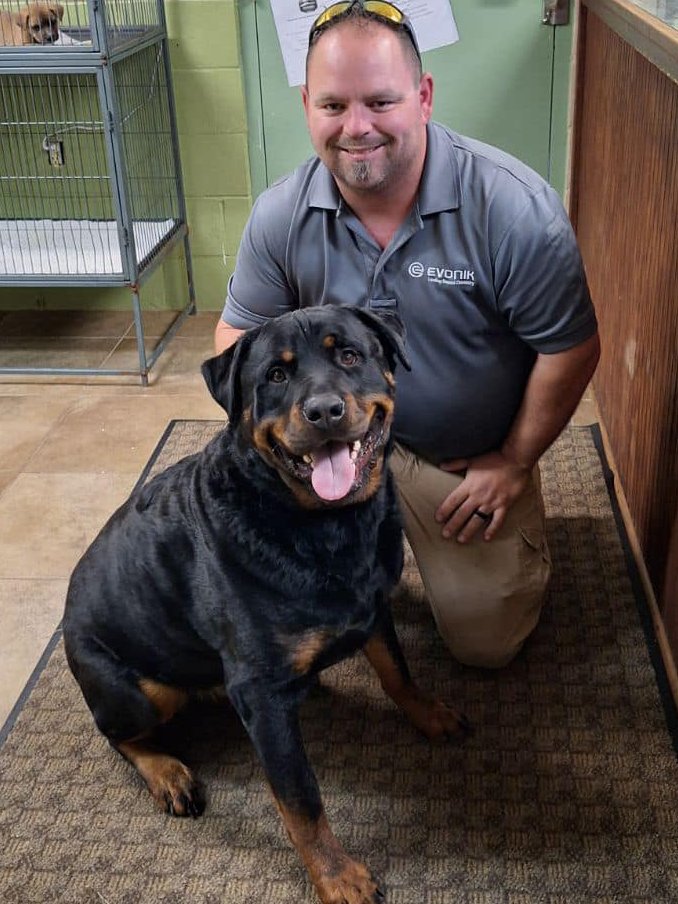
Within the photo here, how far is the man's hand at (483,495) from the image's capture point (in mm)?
2145

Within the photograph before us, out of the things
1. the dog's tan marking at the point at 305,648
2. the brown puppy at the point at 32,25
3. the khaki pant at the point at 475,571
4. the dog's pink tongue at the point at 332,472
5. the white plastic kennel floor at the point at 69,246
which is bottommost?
the khaki pant at the point at 475,571

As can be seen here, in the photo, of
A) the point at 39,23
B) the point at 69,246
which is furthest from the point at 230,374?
the point at 69,246

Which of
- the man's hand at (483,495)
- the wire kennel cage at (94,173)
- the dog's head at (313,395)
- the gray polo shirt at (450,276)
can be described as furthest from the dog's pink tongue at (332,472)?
the wire kennel cage at (94,173)

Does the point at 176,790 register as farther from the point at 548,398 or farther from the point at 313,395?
the point at 548,398

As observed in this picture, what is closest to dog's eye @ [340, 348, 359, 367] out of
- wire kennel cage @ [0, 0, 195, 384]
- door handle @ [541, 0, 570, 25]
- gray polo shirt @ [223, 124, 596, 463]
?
gray polo shirt @ [223, 124, 596, 463]

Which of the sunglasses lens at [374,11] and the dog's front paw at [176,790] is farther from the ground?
the sunglasses lens at [374,11]

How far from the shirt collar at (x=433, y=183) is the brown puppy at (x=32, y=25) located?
1.81m

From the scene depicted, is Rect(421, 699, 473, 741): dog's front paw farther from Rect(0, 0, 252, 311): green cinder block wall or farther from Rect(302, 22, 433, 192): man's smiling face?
Rect(0, 0, 252, 311): green cinder block wall

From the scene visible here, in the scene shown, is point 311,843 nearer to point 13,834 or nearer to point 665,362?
point 13,834

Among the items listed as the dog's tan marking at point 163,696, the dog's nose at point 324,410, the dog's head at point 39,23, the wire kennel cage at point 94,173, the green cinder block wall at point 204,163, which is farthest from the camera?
the green cinder block wall at point 204,163

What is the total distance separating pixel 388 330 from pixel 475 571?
739mm

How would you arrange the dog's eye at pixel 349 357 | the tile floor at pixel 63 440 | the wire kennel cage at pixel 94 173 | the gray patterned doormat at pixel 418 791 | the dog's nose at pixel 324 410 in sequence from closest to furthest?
the dog's nose at pixel 324 410 < the dog's eye at pixel 349 357 < the gray patterned doormat at pixel 418 791 < the tile floor at pixel 63 440 < the wire kennel cage at pixel 94 173

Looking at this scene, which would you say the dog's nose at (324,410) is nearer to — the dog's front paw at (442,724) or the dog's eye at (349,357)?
the dog's eye at (349,357)

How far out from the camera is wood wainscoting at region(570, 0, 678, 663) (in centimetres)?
208
